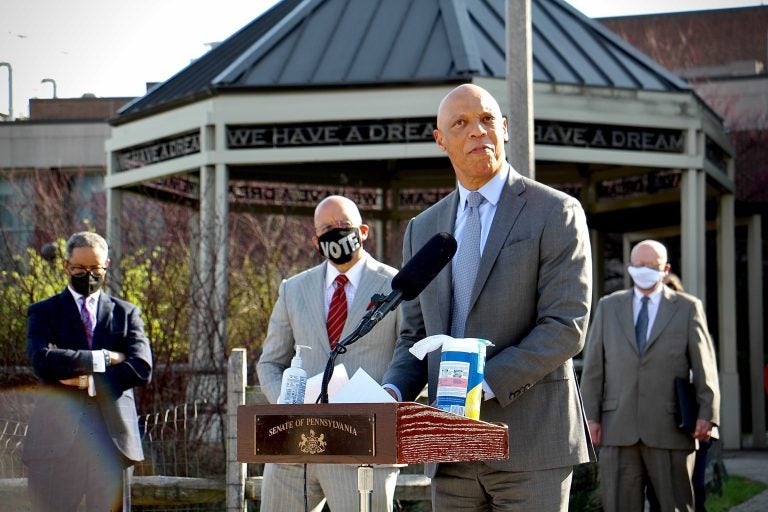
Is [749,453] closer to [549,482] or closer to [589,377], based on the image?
[589,377]

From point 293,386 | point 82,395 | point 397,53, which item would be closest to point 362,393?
point 293,386

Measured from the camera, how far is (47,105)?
47.2 metres

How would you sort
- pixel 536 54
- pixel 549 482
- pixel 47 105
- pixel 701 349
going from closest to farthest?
pixel 549 482 < pixel 701 349 < pixel 536 54 < pixel 47 105

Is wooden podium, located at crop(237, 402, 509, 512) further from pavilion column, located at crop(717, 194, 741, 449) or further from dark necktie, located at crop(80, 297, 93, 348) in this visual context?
pavilion column, located at crop(717, 194, 741, 449)

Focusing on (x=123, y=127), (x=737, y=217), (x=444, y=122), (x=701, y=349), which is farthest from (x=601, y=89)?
(x=444, y=122)

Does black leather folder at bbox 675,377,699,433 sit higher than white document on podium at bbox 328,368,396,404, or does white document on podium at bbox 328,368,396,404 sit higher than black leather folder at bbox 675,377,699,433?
white document on podium at bbox 328,368,396,404

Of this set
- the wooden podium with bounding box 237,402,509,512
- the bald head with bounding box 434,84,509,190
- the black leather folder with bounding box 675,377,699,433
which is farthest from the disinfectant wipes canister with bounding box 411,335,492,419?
the black leather folder with bounding box 675,377,699,433

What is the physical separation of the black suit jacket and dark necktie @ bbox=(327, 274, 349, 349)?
1515 millimetres

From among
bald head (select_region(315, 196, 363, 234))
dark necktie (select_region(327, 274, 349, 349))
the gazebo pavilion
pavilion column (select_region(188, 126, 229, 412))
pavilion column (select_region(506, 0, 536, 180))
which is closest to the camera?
bald head (select_region(315, 196, 363, 234))

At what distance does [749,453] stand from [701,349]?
10152 millimetres

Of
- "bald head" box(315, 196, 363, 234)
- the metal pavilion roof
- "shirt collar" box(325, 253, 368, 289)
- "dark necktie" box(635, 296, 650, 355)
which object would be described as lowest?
"dark necktie" box(635, 296, 650, 355)

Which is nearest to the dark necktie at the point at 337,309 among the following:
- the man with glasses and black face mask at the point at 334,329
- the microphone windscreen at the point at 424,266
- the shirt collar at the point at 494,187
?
the man with glasses and black face mask at the point at 334,329

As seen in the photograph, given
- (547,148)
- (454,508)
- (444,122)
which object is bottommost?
(454,508)

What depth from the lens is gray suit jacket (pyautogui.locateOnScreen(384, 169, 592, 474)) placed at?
5027mm
